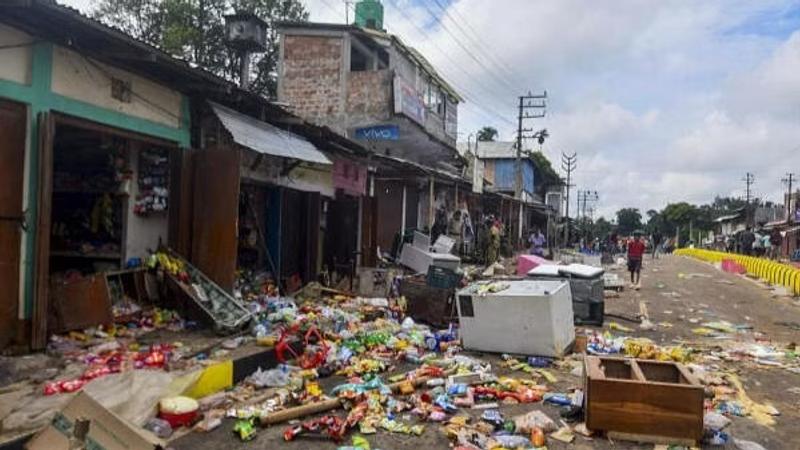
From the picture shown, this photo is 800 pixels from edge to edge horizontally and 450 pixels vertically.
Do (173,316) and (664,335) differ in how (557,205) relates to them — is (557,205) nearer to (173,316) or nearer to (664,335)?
(664,335)

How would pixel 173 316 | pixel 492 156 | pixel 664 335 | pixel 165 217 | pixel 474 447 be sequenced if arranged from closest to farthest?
1. pixel 474 447
2. pixel 173 316
3. pixel 165 217
4. pixel 664 335
5. pixel 492 156

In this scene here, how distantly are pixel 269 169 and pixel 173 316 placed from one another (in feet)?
12.8

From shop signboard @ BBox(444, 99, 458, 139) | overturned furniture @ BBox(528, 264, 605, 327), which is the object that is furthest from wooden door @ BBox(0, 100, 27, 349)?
shop signboard @ BBox(444, 99, 458, 139)

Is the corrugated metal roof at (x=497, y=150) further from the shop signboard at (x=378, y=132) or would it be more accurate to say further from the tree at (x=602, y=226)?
the tree at (x=602, y=226)

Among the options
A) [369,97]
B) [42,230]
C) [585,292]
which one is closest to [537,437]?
[42,230]

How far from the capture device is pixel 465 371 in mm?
6738

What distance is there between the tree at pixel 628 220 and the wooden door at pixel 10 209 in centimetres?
8518

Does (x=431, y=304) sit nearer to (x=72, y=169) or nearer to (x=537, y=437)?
(x=537, y=437)

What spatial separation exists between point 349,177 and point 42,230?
8.95m

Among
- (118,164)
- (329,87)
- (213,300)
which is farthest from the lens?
(329,87)

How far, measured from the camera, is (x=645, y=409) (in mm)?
4785

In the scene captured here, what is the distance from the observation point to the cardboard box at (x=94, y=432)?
364 cm

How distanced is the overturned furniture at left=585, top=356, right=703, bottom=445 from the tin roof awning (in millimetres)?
5610

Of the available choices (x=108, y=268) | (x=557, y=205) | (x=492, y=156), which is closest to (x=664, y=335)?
(x=108, y=268)
